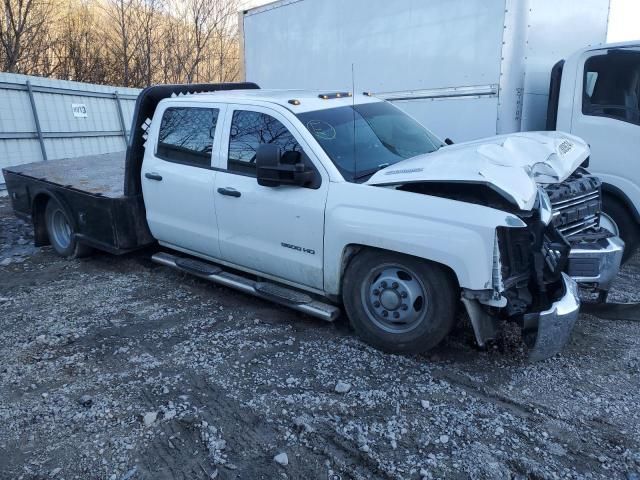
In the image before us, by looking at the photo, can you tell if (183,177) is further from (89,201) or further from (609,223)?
(609,223)

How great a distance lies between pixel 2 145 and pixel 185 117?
8571 mm

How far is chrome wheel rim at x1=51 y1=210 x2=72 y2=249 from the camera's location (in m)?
6.27

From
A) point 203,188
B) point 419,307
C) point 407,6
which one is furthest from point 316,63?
point 419,307

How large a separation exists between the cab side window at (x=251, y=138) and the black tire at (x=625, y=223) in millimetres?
3644

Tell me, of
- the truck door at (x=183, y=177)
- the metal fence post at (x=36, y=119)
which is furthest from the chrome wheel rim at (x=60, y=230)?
the metal fence post at (x=36, y=119)

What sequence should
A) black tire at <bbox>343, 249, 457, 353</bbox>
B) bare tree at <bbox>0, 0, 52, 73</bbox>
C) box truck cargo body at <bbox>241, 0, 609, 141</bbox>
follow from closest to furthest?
black tire at <bbox>343, 249, 457, 353</bbox>, box truck cargo body at <bbox>241, 0, 609, 141</bbox>, bare tree at <bbox>0, 0, 52, 73</bbox>

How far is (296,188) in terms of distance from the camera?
156 inches

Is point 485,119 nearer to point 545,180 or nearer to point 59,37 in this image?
point 545,180

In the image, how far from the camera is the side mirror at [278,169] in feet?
12.4

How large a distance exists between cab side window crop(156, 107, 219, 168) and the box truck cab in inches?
156

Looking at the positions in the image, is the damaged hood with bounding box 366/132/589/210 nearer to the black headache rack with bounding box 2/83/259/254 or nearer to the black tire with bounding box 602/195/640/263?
the black tire with bounding box 602/195/640/263

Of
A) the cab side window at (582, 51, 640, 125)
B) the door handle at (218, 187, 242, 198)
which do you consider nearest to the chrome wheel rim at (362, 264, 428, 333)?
the door handle at (218, 187, 242, 198)

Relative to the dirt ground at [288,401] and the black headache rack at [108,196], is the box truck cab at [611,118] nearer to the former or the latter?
the dirt ground at [288,401]

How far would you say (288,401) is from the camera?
3.24 metres
